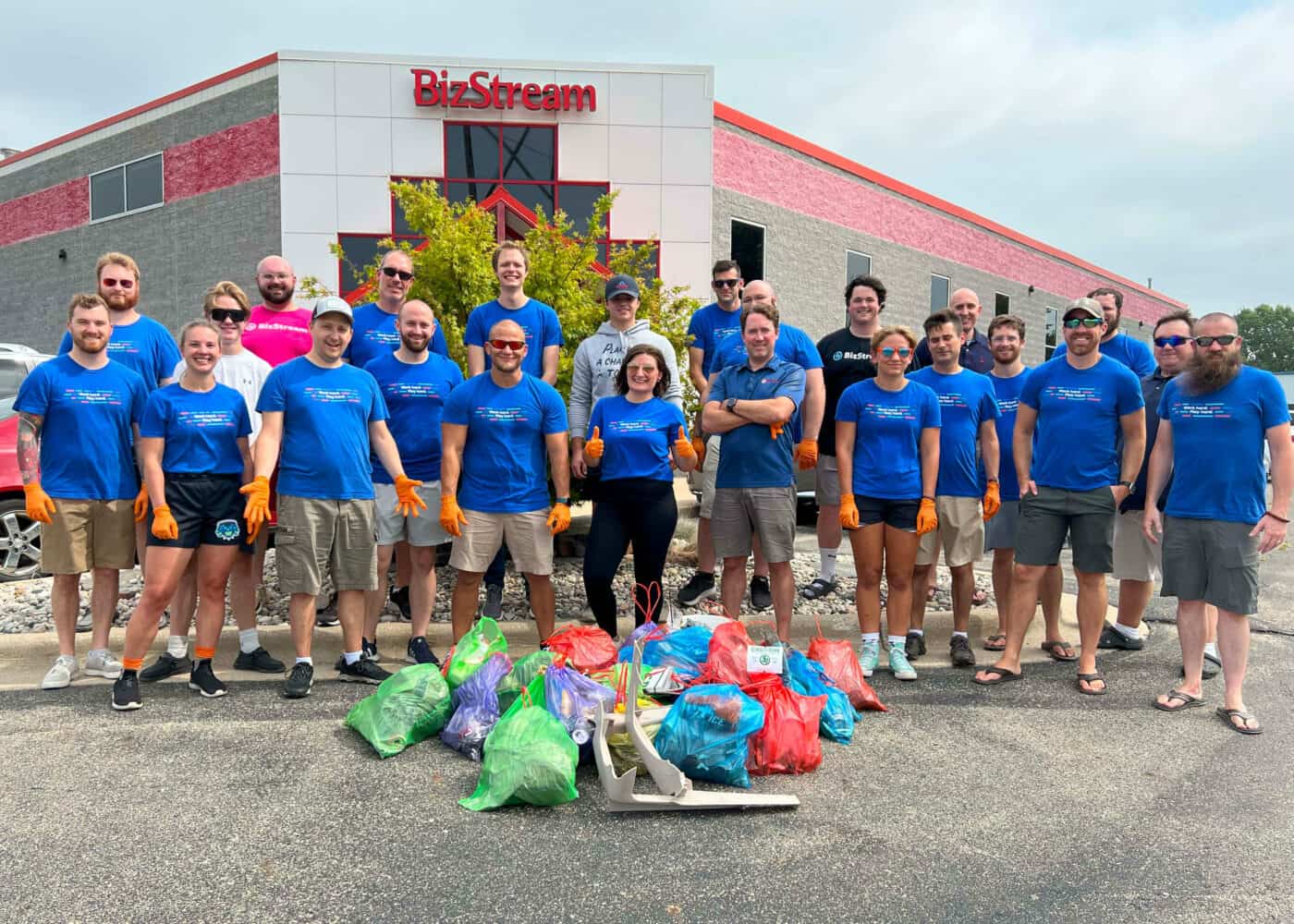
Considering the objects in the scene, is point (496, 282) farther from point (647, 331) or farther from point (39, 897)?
point (39, 897)

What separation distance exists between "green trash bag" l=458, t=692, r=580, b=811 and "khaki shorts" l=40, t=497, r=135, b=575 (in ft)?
8.77

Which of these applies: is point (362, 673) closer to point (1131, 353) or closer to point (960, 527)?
point (960, 527)

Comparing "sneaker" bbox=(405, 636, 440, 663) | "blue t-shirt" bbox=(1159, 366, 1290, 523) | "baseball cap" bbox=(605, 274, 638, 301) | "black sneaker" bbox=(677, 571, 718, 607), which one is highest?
"baseball cap" bbox=(605, 274, 638, 301)

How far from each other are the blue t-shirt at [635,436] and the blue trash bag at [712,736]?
5.44 ft

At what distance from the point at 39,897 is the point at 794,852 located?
2484 mm

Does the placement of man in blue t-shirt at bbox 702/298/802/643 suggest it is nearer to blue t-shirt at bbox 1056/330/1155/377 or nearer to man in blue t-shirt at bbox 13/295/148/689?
blue t-shirt at bbox 1056/330/1155/377

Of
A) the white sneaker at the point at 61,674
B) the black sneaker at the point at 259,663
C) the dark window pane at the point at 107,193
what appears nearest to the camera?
the white sneaker at the point at 61,674

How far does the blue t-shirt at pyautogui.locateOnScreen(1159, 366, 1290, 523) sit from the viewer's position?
14.7ft

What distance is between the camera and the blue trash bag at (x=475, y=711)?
154 inches

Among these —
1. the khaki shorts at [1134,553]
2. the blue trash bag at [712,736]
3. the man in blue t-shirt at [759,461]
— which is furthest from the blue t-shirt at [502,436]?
the khaki shorts at [1134,553]

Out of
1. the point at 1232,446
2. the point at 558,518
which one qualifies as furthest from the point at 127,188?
the point at 1232,446

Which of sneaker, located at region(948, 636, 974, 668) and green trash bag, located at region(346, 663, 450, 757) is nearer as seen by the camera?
green trash bag, located at region(346, 663, 450, 757)

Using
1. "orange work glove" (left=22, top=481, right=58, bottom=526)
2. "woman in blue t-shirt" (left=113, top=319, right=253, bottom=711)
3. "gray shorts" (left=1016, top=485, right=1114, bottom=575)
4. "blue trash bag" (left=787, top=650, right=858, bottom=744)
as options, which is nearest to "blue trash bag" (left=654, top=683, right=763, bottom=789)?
"blue trash bag" (left=787, top=650, right=858, bottom=744)

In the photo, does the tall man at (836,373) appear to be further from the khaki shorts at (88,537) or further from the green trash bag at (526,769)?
the khaki shorts at (88,537)
